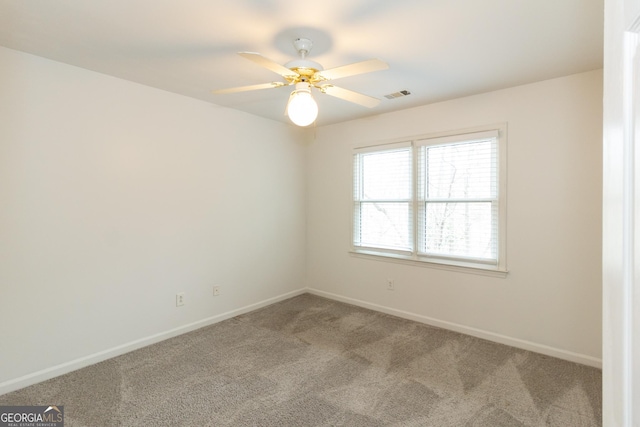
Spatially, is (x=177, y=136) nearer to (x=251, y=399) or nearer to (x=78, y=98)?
(x=78, y=98)

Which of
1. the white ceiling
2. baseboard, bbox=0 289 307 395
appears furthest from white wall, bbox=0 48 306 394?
the white ceiling

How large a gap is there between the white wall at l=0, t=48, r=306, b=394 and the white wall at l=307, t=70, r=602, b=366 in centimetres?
204

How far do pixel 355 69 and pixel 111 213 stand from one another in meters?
2.42

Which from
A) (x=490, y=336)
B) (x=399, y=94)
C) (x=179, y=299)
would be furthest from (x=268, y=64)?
(x=490, y=336)

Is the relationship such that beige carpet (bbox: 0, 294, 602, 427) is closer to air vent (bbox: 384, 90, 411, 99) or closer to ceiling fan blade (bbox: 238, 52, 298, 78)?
ceiling fan blade (bbox: 238, 52, 298, 78)

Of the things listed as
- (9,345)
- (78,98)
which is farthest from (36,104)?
(9,345)

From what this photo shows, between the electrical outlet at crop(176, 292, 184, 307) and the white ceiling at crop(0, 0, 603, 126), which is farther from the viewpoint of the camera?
the electrical outlet at crop(176, 292, 184, 307)

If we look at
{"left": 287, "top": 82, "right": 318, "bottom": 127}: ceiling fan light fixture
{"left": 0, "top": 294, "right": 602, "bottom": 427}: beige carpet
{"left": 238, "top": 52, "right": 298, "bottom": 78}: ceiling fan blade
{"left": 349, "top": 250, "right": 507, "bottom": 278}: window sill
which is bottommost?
{"left": 0, "top": 294, "right": 602, "bottom": 427}: beige carpet

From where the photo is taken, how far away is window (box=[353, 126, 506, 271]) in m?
3.23

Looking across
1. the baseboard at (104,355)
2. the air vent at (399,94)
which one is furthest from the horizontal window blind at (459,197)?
the baseboard at (104,355)

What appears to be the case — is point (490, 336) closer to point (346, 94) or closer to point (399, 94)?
point (399, 94)

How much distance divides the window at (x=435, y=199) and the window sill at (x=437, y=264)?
0.02 meters

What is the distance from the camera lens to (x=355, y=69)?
1.94 metres

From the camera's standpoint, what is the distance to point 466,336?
10.8ft
